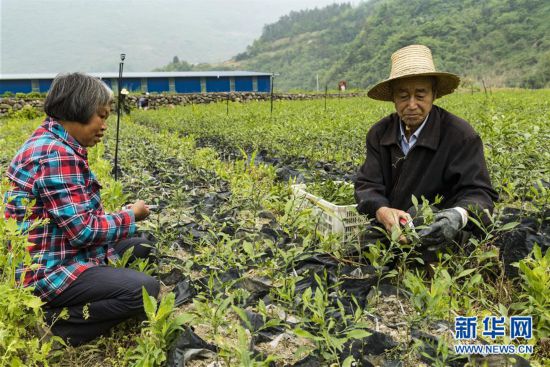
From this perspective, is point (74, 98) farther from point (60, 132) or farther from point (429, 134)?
point (429, 134)

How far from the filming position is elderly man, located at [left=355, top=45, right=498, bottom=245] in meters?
2.45

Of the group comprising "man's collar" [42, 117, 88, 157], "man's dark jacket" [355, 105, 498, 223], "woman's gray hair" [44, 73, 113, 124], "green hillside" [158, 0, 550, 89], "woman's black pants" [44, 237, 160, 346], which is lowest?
"woman's black pants" [44, 237, 160, 346]

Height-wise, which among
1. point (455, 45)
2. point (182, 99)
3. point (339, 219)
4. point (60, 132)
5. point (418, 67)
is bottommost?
point (339, 219)

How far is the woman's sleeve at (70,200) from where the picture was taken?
2.06 metres

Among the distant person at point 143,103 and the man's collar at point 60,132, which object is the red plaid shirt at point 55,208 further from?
the distant person at point 143,103

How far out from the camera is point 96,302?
7.22 ft

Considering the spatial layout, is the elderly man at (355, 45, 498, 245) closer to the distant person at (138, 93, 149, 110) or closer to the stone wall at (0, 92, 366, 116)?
the stone wall at (0, 92, 366, 116)

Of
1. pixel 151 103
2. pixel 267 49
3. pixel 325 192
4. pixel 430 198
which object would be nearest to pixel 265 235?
pixel 325 192

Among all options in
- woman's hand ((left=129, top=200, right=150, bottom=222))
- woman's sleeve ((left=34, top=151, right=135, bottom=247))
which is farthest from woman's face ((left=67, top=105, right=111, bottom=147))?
woman's hand ((left=129, top=200, right=150, bottom=222))

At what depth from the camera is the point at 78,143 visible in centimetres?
224

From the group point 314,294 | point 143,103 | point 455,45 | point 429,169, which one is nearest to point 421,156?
point 429,169

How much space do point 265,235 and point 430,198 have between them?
43.7 inches

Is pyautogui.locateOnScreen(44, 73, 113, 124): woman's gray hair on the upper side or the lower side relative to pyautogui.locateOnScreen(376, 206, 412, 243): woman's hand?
upper

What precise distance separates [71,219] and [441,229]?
1751 mm
